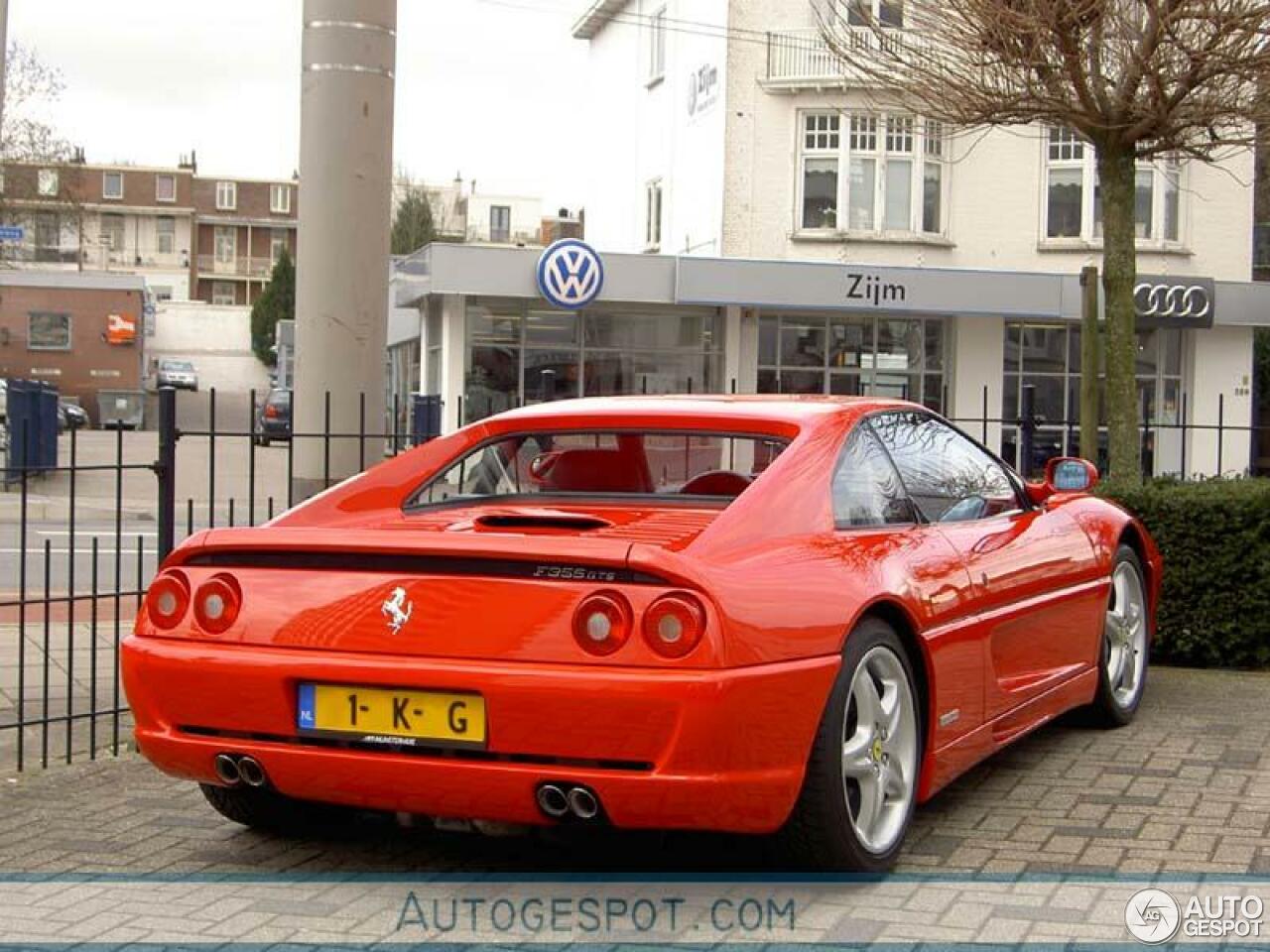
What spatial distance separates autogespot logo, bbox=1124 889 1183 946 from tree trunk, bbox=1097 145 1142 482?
18.2 feet

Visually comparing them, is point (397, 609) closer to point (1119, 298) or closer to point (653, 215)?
point (1119, 298)

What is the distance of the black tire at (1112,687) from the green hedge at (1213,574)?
4.10 ft

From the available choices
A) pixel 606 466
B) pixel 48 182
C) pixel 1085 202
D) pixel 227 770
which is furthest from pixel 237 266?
pixel 227 770

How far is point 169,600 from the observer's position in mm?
4527

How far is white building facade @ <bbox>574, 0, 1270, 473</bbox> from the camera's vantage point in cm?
2930

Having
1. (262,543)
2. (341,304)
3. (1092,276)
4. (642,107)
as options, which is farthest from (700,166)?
(262,543)

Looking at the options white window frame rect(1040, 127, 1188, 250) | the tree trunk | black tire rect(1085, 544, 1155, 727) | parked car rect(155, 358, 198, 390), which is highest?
white window frame rect(1040, 127, 1188, 250)

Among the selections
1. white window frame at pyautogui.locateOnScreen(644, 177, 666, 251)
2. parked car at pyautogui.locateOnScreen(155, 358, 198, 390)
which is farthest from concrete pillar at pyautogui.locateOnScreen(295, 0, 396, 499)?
parked car at pyautogui.locateOnScreen(155, 358, 198, 390)

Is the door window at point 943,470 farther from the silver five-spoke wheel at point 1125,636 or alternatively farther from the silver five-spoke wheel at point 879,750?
the silver five-spoke wheel at point 1125,636

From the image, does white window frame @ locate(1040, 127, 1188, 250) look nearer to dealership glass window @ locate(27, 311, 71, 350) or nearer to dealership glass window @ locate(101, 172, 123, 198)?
dealership glass window @ locate(27, 311, 71, 350)

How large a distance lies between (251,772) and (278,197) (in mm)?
99411

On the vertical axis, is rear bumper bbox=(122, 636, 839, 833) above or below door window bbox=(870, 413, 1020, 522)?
below

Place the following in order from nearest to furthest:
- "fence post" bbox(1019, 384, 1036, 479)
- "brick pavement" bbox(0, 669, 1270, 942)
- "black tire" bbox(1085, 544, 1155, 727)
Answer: "brick pavement" bbox(0, 669, 1270, 942) → "black tire" bbox(1085, 544, 1155, 727) → "fence post" bbox(1019, 384, 1036, 479)

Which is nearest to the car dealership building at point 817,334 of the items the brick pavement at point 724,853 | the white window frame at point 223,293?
the brick pavement at point 724,853
